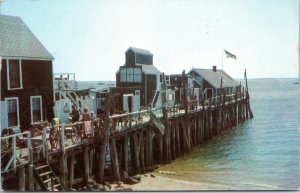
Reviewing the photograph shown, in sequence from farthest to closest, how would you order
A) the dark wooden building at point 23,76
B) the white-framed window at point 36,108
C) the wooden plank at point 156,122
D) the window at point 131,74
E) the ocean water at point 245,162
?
the window at point 131,74, the wooden plank at point 156,122, the ocean water at point 245,162, the white-framed window at point 36,108, the dark wooden building at point 23,76

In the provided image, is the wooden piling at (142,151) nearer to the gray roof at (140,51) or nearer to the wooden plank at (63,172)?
the wooden plank at (63,172)

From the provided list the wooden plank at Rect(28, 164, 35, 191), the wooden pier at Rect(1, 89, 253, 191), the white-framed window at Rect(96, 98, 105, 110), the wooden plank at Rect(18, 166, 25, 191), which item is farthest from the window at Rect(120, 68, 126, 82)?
the wooden plank at Rect(18, 166, 25, 191)

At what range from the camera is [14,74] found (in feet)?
56.7

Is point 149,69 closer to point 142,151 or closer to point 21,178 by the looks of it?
point 142,151

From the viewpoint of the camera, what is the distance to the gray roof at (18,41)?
1691 centimetres

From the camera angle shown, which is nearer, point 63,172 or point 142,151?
point 63,172

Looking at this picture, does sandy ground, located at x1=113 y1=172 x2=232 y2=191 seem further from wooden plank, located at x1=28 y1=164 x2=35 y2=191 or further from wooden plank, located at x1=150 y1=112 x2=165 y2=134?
wooden plank, located at x1=28 y1=164 x2=35 y2=191

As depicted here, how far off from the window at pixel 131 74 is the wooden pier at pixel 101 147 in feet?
17.0

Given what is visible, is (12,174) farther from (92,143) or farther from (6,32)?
(6,32)

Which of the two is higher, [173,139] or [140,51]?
[140,51]

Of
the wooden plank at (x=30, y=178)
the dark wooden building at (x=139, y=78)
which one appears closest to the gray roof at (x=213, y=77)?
the dark wooden building at (x=139, y=78)

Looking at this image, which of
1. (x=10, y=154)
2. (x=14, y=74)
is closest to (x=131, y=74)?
(x=14, y=74)

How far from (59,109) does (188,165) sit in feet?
28.2

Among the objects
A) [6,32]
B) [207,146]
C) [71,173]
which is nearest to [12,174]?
[71,173]
